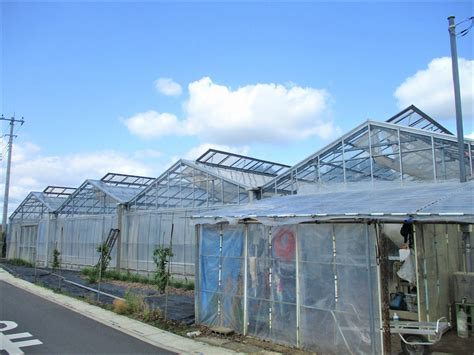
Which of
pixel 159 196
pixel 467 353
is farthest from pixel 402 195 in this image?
pixel 159 196

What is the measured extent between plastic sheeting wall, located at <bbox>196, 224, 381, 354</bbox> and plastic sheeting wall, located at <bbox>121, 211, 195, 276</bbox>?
6887 millimetres

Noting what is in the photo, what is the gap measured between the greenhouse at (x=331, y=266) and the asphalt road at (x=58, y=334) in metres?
2.20

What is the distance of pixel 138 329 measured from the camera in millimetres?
9594

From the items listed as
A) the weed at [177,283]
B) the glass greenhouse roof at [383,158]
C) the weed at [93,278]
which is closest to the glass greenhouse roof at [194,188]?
the glass greenhouse roof at [383,158]

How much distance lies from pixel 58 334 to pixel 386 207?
784 cm

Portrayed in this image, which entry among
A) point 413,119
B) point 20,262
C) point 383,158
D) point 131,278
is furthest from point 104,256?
point 413,119

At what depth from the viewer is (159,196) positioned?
19.3m

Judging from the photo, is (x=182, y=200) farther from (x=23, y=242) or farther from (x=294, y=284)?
(x=23, y=242)

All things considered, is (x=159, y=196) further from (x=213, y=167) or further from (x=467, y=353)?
(x=467, y=353)

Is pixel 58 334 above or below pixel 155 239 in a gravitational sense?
below

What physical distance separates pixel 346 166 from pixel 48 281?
49.9 feet

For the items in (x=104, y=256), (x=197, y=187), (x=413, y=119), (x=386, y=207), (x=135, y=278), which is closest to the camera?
(x=386, y=207)

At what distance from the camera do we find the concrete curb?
7.97m

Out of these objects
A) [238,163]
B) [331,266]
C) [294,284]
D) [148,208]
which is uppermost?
[238,163]
